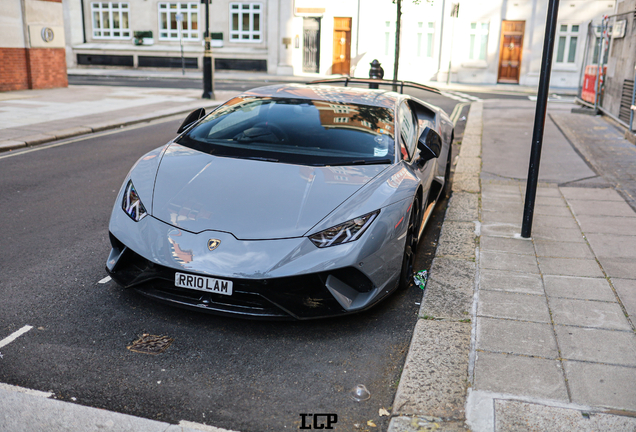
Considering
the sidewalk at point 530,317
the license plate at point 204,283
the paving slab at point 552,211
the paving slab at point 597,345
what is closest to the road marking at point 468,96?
the sidewalk at point 530,317

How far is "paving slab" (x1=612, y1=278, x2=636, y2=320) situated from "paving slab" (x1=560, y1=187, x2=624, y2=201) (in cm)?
265

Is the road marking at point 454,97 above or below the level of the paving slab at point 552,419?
above

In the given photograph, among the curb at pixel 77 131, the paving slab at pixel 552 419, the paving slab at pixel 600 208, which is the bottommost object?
the paving slab at pixel 552 419

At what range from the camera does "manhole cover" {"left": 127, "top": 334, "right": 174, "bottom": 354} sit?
11.0ft

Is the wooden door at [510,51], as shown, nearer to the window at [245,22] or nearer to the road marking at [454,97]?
the road marking at [454,97]

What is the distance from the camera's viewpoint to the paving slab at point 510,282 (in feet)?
14.0

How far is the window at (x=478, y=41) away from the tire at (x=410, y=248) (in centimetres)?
2869

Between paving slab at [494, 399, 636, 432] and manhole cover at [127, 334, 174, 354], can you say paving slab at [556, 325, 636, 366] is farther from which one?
manhole cover at [127, 334, 174, 354]

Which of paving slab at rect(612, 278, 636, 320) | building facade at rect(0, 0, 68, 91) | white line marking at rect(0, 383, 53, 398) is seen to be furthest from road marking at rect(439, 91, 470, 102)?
white line marking at rect(0, 383, 53, 398)

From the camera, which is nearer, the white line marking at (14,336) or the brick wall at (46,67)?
the white line marking at (14,336)

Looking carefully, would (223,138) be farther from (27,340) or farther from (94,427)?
(94,427)

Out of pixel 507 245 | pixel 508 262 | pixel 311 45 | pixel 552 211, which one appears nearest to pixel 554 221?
pixel 552 211

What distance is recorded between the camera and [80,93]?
60.8 feet

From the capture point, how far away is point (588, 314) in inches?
153
